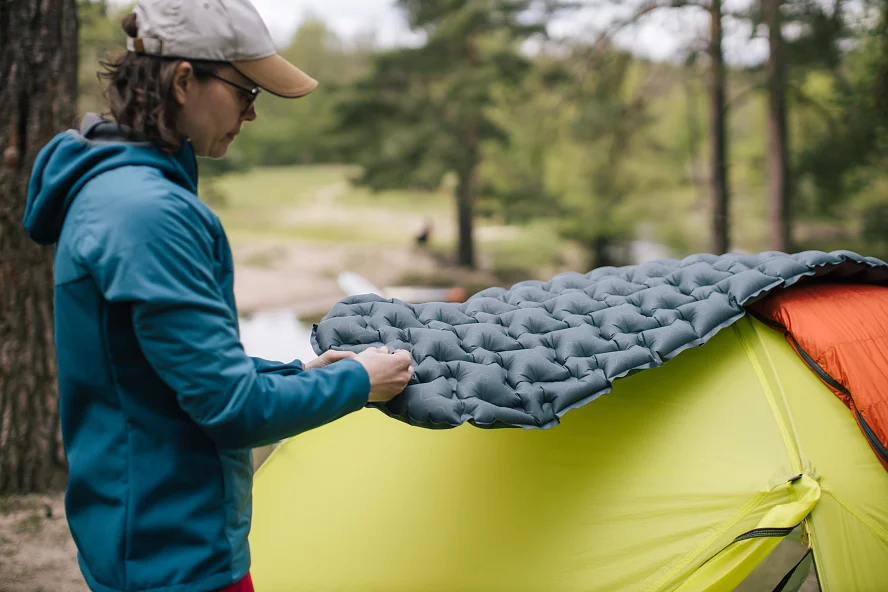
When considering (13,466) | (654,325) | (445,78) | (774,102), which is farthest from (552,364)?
(445,78)

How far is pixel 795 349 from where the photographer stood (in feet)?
6.29

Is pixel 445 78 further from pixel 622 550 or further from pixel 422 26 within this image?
pixel 622 550

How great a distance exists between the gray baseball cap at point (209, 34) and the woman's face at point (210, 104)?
0.7 inches

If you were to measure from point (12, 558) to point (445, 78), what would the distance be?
385 inches

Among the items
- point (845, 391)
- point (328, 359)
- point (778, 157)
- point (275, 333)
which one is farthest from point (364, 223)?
point (328, 359)

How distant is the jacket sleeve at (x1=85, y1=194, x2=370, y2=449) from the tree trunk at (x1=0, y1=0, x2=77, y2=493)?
201cm

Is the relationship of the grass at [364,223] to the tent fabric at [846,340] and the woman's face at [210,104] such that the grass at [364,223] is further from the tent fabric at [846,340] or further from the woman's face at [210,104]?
the woman's face at [210,104]

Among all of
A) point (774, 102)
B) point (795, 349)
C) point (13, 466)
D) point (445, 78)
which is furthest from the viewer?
point (445, 78)

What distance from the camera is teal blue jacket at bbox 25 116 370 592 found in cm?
94

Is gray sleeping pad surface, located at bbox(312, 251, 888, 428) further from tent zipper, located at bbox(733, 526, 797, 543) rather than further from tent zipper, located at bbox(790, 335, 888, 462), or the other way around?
tent zipper, located at bbox(733, 526, 797, 543)

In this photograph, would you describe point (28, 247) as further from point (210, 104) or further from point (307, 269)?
point (307, 269)

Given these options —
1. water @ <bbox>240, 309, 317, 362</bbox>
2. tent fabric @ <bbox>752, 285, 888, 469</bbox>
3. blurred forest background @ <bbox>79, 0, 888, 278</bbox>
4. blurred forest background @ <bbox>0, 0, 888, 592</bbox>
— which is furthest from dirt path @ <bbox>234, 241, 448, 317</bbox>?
tent fabric @ <bbox>752, 285, 888, 469</bbox>

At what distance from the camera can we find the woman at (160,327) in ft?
3.10

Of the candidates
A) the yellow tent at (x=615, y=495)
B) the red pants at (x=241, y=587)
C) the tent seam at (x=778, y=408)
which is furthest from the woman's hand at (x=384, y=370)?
the tent seam at (x=778, y=408)
